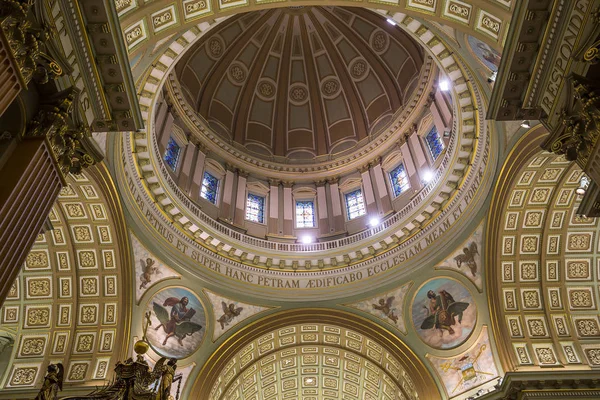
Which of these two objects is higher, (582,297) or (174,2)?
(174,2)

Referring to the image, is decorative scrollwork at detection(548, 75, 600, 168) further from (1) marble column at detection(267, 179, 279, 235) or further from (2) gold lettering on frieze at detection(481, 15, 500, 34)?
(1) marble column at detection(267, 179, 279, 235)

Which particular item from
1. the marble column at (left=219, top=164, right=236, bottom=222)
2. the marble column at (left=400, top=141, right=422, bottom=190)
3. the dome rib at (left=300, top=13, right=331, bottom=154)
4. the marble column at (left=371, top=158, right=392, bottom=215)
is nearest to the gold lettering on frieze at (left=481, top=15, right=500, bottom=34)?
the marble column at (left=400, top=141, right=422, bottom=190)

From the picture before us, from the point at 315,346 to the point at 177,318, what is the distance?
22.9 ft

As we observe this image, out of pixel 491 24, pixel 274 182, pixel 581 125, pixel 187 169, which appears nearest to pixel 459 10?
pixel 491 24

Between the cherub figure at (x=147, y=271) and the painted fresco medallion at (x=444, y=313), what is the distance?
35.5 feet

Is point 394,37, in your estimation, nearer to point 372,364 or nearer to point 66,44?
point 372,364

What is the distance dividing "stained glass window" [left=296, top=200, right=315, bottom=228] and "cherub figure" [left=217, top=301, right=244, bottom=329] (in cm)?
674

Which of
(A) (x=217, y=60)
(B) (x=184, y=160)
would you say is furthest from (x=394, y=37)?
(B) (x=184, y=160)

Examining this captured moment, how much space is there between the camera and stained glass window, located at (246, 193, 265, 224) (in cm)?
2630

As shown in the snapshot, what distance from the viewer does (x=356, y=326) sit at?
21.8m

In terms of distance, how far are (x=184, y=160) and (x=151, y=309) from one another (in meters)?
7.83

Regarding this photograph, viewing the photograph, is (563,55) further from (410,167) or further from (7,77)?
(410,167)

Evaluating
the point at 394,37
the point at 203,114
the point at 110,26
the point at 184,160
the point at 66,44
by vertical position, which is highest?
the point at 394,37

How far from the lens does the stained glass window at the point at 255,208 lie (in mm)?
26297
